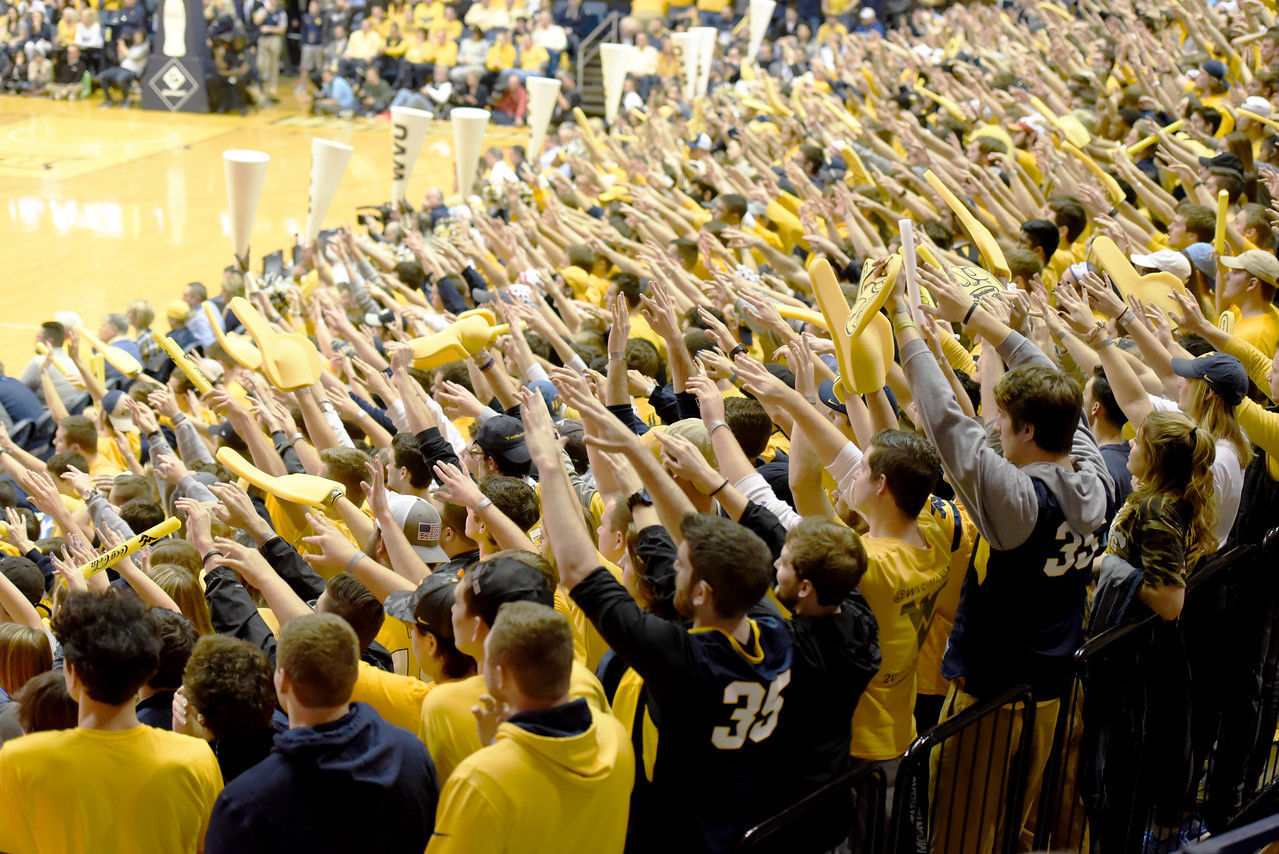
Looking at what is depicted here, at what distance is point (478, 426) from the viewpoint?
429 centimetres

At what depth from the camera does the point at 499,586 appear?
8.52 ft

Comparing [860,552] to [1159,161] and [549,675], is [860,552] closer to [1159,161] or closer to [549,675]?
[549,675]

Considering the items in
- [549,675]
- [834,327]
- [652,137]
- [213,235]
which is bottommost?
[213,235]

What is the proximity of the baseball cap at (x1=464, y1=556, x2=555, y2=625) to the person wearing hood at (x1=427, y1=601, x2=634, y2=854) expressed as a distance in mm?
253

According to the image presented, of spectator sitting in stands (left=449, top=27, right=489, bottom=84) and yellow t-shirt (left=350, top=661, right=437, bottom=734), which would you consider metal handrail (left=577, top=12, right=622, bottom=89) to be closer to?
spectator sitting in stands (left=449, top=27, right=489, bottom=84)

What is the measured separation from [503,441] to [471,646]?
1.47 meters

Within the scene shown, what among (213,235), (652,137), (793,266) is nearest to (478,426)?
(793,266)

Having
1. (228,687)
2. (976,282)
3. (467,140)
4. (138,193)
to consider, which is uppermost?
(976,282)

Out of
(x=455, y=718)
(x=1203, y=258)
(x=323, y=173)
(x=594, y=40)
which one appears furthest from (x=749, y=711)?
(x=594, y=40)

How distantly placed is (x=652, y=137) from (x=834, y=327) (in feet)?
29.0

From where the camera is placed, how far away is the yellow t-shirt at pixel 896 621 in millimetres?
2914

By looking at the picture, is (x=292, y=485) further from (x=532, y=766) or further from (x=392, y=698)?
(x=532, y=766)

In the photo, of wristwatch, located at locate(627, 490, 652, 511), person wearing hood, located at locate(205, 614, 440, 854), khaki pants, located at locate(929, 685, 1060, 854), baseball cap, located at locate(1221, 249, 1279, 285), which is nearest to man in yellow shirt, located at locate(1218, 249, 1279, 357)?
baseball cap, located at locate(1221, 249, 1279, 285)

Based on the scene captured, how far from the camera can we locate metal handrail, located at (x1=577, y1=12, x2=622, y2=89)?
20.1 metres
